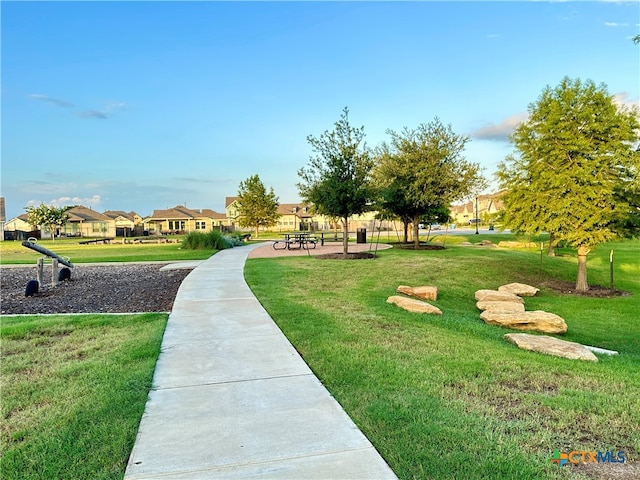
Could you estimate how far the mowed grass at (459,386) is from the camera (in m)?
2.95

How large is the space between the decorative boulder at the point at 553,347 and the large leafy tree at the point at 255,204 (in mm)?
42975

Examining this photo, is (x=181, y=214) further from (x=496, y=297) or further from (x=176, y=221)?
(x=496, y=297)

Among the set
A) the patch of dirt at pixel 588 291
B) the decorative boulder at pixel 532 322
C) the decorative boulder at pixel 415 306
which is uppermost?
the decorative boulder at pixel 415 306

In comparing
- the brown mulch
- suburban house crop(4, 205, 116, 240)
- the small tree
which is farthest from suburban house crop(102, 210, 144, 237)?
the brown mulch

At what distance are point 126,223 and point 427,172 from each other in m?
68.9

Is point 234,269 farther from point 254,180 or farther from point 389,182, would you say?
point 254,180

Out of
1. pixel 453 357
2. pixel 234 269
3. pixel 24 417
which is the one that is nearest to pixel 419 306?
pixel 453 357

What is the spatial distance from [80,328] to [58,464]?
4.46 metres

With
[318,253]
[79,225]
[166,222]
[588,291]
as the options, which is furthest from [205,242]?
[79,225]

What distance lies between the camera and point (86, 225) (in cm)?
7250

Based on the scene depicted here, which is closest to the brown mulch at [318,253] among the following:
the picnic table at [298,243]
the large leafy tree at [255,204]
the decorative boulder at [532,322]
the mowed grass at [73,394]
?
the picnic table at [298,243]

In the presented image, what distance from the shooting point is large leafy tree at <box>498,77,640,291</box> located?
13.2 meters

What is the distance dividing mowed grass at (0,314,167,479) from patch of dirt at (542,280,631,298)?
1251 centimetres

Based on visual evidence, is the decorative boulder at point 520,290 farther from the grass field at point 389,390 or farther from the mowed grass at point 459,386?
the grass field at point 389,390
